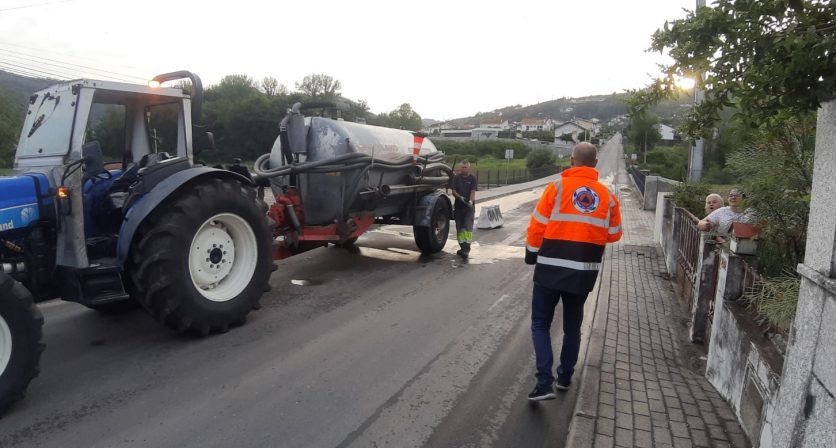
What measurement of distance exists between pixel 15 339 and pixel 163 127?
274 cm

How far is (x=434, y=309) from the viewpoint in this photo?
6223 millimetres

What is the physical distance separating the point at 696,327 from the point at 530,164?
51.7 meters

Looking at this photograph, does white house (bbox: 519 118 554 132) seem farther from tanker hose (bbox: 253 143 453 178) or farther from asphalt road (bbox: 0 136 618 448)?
asphalt road (bbox: 0 136 618 448)

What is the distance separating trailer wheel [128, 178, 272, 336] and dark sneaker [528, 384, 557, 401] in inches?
115

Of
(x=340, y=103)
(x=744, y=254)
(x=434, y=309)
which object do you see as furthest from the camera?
(x=340, y=103)

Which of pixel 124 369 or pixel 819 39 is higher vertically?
pixel 819 39

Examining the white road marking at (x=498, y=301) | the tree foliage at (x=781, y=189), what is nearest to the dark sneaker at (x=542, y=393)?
the tree foliage at (x=781, y=189)

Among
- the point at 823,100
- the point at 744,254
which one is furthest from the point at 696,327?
the point at 823,100

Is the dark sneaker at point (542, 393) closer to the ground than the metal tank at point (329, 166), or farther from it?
closer to the ground

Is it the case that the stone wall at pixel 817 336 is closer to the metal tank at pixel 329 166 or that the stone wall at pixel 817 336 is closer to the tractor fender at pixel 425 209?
the metal tank at pixel 329 166

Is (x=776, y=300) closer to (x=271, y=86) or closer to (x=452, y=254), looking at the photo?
(x=452, y=254)

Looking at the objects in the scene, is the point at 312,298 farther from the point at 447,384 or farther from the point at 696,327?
the point at 696,327

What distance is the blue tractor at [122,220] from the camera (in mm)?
4063

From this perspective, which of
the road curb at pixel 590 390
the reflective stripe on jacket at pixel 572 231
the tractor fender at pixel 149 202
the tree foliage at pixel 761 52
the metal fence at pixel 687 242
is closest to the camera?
the tree foliage at pixel 761 52
